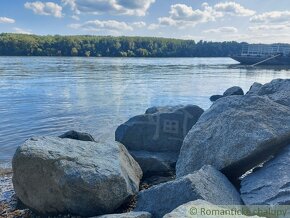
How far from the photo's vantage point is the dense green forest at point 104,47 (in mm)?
119562

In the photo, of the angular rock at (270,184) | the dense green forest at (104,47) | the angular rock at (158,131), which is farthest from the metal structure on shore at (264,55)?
the angular rock at (270,184)

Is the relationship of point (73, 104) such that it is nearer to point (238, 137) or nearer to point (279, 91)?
point (279, 91)

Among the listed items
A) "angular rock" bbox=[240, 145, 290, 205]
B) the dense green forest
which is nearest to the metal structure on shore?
the dense green forest

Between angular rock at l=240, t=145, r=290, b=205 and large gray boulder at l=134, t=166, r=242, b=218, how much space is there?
253mm

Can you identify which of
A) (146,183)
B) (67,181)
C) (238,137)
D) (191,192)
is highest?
(238,137)

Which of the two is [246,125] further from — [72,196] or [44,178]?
[44,178]

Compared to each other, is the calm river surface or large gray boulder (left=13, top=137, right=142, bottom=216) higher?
large gray boulder (left=13, top=137, right=142, bottom=216)

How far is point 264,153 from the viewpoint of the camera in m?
6.48

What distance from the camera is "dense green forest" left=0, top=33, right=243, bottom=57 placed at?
120 metres

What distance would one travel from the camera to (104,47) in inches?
5413

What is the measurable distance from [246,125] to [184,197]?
198 centimetres

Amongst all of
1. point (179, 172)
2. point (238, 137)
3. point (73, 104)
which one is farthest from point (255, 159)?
point (73, 104)

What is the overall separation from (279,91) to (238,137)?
385 cm

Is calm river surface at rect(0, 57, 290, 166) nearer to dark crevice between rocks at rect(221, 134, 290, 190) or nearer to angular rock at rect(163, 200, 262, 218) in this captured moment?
dark crevice between rocks at rect(221, 134, 290, 190)
